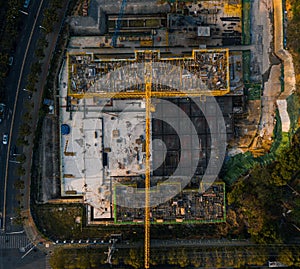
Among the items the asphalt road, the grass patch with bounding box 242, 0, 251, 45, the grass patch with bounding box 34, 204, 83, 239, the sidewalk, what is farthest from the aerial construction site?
the asphalt road

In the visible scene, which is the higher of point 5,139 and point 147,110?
point 147,110

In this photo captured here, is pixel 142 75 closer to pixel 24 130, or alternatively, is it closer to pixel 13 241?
pixel 24 130

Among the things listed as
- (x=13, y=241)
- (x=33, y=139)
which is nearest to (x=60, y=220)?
(x=13, y=241)

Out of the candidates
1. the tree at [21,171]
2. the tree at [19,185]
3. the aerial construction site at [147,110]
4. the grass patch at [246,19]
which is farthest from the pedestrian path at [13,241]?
the grass patch at [246,19]

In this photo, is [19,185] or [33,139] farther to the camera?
[33,139]

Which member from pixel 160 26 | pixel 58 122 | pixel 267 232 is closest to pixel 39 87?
pixel 58 122

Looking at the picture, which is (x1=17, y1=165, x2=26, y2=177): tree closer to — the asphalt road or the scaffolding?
the asphalt road

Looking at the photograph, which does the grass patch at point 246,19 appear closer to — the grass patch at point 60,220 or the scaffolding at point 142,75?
the scaffolding at point 142,75

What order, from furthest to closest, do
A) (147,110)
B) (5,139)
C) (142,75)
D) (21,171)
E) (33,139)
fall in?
(33,139)
(5,139)
(147,110)
(21,171)
(142,75)

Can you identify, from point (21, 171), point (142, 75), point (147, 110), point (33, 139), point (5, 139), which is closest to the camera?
point (142, 75)
